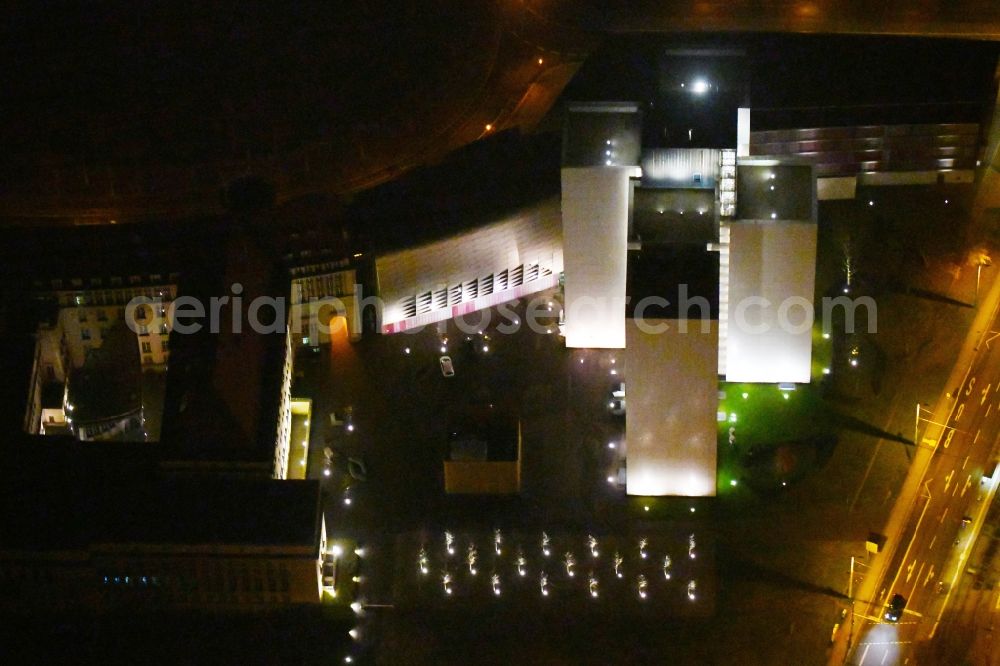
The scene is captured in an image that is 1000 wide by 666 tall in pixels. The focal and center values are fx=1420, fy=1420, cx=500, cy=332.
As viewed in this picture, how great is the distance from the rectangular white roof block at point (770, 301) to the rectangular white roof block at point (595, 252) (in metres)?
4.98

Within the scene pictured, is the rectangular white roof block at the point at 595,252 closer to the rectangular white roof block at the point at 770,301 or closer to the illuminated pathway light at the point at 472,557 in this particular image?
the rectangular white roof block at the point at 770,301

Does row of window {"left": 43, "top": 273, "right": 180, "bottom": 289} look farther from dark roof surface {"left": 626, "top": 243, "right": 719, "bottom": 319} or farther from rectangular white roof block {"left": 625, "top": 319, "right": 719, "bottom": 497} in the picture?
rectangular white roof block {"left": 625, "top": 319, "right": 719, "bottom": 497}

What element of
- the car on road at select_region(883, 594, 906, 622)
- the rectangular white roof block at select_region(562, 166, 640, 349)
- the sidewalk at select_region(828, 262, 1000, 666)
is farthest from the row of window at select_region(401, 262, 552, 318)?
the car on road at select_region(883, 594, 906, 622)

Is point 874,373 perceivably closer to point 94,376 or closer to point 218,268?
point 218,268

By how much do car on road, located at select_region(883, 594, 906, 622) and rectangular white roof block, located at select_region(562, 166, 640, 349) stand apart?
17554 mm

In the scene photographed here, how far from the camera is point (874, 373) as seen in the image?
61969 mm

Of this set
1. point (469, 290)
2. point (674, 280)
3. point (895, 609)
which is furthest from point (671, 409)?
point (469, 290)

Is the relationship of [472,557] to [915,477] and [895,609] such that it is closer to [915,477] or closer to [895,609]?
[895,609]

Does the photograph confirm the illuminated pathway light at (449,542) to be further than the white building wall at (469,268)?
No

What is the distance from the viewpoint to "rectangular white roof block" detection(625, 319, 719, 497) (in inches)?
2144

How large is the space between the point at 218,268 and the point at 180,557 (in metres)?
14.3

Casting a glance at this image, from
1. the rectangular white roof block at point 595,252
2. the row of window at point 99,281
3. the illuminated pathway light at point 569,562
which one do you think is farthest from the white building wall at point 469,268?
the illuminated pathway light at point 569,562

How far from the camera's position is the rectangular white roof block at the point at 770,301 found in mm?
59188

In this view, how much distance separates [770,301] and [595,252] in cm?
780
